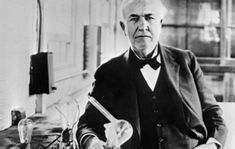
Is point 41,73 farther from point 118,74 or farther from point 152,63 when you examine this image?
point 152,63

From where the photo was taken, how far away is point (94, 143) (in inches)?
68.3

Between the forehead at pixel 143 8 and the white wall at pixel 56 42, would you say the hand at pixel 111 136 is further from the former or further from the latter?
the forehead at pixel 143 8

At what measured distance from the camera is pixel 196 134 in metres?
1.77

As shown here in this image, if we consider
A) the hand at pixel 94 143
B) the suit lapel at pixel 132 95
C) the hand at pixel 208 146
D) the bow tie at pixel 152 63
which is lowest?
the hand at pixel 208 146

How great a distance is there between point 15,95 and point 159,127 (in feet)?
2.79

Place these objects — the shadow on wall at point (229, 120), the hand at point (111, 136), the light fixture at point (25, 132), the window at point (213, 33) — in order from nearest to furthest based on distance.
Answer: the light fixture at point (25, 132), the hand at point (111, 136), the shadow on wall at point (229, 120), the window at point (213, 33)

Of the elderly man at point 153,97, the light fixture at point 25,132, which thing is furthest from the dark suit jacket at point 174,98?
the light fixture at point 25,132

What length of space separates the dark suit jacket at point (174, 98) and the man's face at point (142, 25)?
81 mm

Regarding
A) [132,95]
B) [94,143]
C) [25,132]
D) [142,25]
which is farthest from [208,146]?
[25,132]

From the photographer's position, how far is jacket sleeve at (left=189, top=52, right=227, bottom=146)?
180cm

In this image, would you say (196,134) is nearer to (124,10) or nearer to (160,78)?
(160,78)

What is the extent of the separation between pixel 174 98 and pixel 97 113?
428mm

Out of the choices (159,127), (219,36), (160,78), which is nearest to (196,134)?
(159,127)

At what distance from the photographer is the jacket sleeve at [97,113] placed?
1772 millimetres
